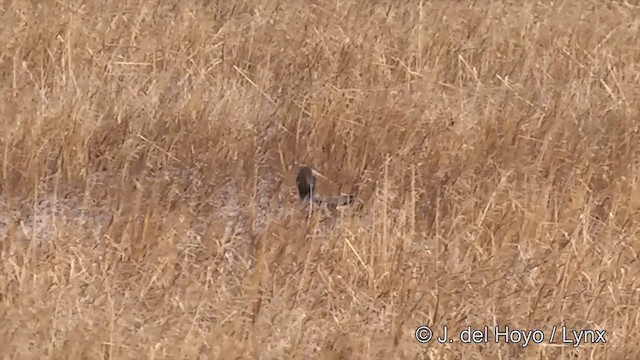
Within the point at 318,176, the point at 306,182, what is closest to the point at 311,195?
the point at 306,182

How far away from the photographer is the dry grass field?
3016mm

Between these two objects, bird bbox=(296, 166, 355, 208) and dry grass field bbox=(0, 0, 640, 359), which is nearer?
dry grass field bbox=(0, 0, 640, 359)

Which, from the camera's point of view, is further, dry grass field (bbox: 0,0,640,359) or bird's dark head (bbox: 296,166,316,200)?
bird's dark head (bbox: 296,166,316,200)

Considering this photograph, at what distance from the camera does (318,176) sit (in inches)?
164

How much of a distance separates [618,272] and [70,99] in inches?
91.5

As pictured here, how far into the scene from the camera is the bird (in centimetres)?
395

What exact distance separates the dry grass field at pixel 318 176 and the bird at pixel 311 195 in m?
0.08

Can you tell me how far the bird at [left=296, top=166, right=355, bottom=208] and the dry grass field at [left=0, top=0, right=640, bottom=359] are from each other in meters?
0.08

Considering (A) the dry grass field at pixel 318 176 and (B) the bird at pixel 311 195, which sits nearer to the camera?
(A) the dry grass field at pixel 318 176

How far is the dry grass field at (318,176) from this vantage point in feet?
9.89

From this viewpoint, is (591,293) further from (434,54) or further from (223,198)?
(434,54)

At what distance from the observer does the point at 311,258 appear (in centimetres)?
339

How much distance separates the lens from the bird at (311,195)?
3952mm

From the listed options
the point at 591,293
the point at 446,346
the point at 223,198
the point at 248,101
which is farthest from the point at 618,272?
the point at 248,101
